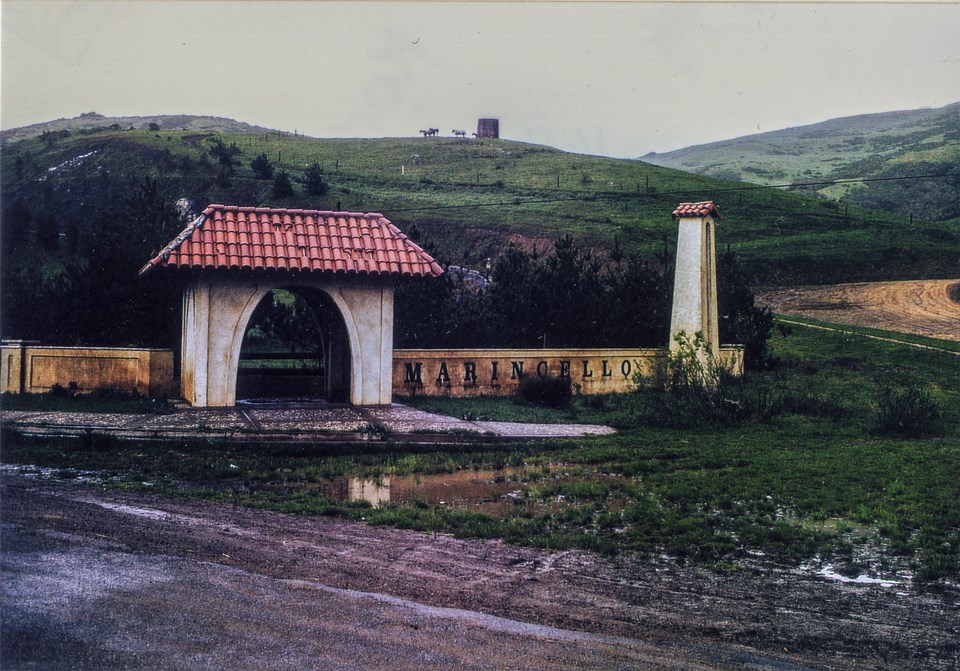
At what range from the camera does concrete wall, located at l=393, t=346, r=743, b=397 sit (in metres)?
24.4

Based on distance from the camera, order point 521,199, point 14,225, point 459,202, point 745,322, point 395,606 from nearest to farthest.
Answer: point 395,606 → point 745,322 → point 14,225 → point 459,202 → point 521,199

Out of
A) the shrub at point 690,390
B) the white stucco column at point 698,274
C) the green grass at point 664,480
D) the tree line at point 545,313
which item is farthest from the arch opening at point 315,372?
the white stucco column at point 698,274

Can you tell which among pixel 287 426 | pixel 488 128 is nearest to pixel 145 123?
pixel 488 128

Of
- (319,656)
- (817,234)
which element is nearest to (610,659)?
(319,656)

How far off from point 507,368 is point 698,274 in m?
5.49

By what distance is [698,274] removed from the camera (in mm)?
24297

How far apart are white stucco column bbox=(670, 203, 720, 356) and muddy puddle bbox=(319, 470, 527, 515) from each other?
10680 mm

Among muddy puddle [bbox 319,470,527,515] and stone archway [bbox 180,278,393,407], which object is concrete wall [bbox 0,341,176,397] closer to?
stone archway [bbox 180,278,393,407]

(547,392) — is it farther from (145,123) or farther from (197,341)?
(145,123)

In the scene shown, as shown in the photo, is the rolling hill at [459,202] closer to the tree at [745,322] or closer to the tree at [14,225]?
the tree at [14,225]

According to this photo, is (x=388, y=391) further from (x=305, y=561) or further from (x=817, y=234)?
(x=817, y=234)

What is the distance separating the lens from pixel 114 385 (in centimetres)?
2211

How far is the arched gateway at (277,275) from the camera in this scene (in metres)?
20.2

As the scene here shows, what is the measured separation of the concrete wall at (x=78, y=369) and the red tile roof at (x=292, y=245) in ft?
9.69
